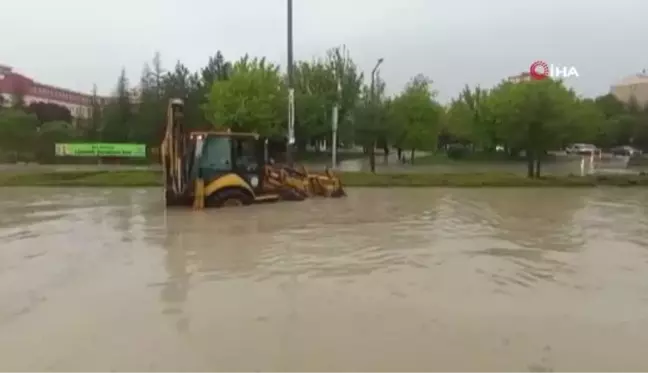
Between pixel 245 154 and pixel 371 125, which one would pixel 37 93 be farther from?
pixel 245 154

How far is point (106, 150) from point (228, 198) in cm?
2697

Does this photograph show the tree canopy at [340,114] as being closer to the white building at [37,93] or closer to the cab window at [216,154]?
the white building at [37,93]

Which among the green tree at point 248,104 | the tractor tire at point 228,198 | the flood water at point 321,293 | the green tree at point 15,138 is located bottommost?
the flood water at point 321,293

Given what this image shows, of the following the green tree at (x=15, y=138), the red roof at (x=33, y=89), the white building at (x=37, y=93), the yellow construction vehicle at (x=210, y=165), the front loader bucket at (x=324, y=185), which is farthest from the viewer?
the red roof at (x=33, y=89)

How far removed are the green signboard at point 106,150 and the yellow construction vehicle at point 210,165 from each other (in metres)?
25.7

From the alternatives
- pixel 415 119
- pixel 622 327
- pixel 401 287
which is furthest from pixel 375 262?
pixel 415 119

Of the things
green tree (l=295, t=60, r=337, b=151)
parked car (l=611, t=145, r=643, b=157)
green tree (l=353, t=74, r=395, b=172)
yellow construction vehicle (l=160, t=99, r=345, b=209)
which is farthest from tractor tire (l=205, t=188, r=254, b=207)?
parked car (l=611, t=145, r=643, b=157)

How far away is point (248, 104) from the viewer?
127 ft

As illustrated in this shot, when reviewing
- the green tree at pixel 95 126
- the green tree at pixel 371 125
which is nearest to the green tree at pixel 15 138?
the green tree at pixel 95 126

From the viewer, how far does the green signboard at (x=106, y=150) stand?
42.1 meters

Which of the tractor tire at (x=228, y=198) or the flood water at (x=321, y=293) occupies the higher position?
the tractor tire at (x=228, y=198)

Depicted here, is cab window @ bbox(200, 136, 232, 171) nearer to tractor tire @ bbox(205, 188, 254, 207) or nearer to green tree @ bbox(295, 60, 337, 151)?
tractor tire @ bbox(205, 188, 254, 207)

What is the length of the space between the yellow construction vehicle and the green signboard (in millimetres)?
25659

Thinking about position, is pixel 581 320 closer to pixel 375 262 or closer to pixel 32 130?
pixel 375 262
